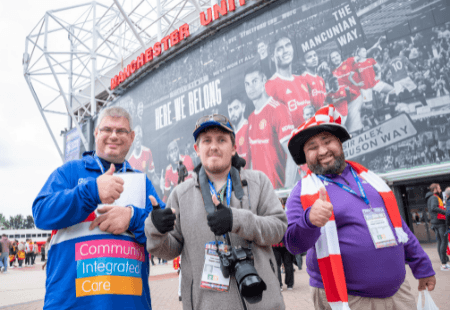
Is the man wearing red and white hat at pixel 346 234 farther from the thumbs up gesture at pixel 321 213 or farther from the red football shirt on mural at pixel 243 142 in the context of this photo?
the red football shirt on mural at pixel 243 142

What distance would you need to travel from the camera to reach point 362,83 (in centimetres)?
1108

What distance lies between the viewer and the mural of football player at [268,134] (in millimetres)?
12805

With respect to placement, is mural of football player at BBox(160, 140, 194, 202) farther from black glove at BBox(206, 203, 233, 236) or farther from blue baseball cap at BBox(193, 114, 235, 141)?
black glove at BBox(206, 203, 233, 236)

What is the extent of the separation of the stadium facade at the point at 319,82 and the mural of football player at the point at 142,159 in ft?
0.61

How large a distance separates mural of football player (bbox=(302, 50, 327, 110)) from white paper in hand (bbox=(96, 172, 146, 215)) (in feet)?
37.2

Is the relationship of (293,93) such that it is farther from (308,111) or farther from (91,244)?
(91,244)

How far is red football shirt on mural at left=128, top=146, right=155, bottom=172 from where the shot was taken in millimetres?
19578

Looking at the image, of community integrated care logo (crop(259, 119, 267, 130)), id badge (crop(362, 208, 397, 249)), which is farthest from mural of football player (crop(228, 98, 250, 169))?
id badge (crop(362, 208, 397, 249))

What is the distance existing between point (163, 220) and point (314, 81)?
12282 millimetres

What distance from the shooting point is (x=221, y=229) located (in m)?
1.33

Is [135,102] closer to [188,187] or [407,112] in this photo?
[407,112]

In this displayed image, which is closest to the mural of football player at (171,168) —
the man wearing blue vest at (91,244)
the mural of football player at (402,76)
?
the mural of football player at (402,76)

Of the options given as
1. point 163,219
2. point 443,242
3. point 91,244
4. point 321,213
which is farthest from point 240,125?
point 163,219

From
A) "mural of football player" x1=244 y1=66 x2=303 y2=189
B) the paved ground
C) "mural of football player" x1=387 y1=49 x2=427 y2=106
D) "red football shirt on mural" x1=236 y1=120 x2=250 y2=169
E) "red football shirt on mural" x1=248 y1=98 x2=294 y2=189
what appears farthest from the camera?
"red football shirt on mural" x1=236 y1=120 x2=250 y2=169
